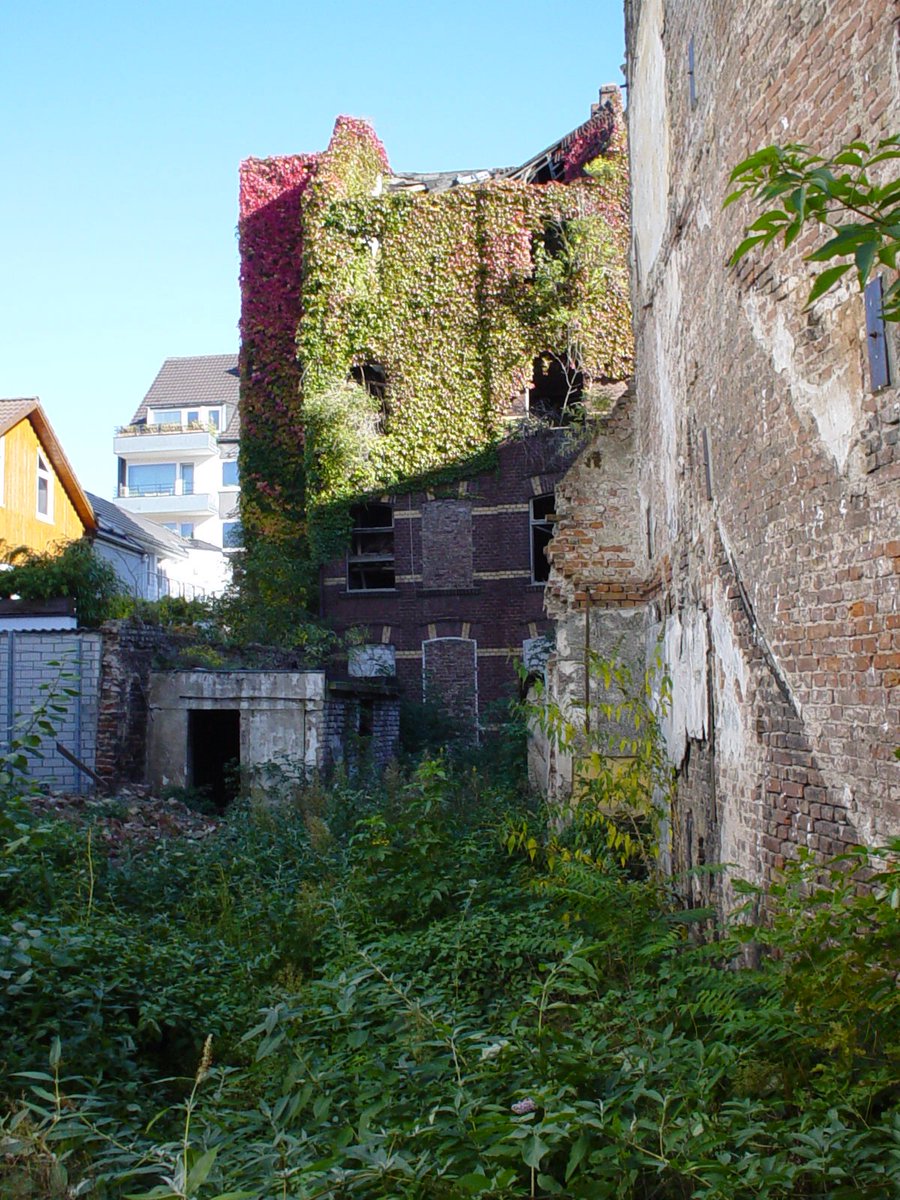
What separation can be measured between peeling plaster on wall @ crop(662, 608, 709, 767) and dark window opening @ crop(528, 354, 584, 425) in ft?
55.5

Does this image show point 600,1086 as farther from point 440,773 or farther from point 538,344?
point 538,344

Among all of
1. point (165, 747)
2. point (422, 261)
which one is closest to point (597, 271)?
point (422, 261)

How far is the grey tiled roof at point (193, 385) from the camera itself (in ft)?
195

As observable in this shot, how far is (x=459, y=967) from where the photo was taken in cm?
637

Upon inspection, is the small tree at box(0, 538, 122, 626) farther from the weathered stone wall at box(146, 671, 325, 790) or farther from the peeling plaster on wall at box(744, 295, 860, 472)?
the peeling plaster on wall at box(744, 295, 860, 472)

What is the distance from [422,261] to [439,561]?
7.14 m

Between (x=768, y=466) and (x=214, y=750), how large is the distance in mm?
14958

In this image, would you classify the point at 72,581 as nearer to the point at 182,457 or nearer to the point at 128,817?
the point at 128,817

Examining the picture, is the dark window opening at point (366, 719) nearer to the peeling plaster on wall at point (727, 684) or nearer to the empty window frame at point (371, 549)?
the empty window frame at point (371, 549)

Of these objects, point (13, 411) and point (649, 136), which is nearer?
point (649, 136)

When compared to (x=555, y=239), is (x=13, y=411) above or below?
below

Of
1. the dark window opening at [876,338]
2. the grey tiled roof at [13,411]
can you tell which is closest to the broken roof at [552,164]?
the grey tiled roof at [13,411]

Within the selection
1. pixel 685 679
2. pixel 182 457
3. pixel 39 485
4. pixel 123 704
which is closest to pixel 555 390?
pixel 39 485

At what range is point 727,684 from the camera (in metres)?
6.81
